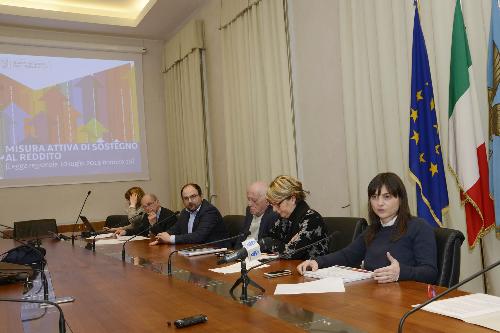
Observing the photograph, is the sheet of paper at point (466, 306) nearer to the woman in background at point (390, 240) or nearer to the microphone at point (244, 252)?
the woman in background at point (390, 240)

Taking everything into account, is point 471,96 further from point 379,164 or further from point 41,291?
point 41,291

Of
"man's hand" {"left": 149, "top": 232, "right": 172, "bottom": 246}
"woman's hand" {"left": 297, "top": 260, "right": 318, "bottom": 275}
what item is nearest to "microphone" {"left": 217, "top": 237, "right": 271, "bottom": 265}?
"woman's hand" {"left": 297, "top": 260, "right": 318, "bottom": 275}

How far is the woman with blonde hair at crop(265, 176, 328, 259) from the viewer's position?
2.89 metres

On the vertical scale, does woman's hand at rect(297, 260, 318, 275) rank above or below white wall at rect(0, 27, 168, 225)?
below

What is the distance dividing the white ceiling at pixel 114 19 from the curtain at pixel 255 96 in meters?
0.95

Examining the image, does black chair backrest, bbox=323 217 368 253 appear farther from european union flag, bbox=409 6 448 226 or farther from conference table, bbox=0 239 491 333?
european union flag, bbox=409 6 448 226

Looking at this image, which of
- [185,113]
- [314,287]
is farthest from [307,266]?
[185,113]

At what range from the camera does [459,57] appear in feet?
9.71

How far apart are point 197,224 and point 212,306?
2.61 m

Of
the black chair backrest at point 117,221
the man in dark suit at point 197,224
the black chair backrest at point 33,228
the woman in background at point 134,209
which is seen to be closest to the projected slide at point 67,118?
the black chair backrest at point 33,228

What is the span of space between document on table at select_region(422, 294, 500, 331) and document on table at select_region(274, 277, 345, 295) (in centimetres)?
44

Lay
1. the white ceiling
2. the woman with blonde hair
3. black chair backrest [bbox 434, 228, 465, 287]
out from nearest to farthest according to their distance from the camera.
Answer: black chair backrest [bbox 434, 228, 465, 287] → the woman with blonde hair → the white ceiling

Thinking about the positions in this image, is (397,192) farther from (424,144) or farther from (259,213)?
(259,213)

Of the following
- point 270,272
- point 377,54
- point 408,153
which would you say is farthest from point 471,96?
point 270,272
